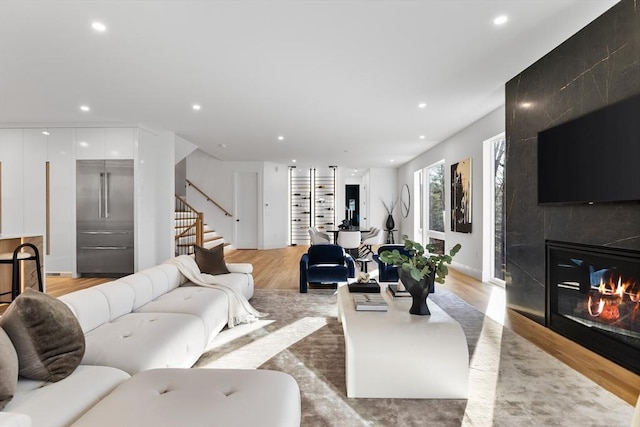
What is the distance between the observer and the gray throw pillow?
1.33 metres

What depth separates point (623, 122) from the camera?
2590mm

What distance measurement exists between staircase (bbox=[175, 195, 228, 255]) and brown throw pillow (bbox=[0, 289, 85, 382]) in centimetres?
657

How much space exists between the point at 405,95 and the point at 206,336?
12.8 feet

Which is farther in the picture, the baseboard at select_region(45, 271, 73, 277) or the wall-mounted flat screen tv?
the baseboard at select_region(45, 271, 73, 277)

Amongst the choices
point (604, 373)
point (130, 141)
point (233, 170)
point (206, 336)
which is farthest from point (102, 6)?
point (233, 170)

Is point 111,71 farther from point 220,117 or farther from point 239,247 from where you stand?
point 239,247

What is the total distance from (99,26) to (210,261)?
2635mm

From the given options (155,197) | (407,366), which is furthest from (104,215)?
(407,366)

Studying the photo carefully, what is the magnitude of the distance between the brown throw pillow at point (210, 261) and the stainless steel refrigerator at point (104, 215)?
2.73 metres

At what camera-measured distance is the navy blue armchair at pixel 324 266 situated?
16.2ft

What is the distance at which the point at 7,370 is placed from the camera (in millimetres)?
1355

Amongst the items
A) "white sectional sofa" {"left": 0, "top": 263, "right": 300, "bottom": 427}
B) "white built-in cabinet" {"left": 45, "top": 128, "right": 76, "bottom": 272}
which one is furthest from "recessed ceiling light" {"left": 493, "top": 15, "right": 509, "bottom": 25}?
"white built-in cabinet" {"left": 45, "top": 128, "right": 76, "bottom": 272}

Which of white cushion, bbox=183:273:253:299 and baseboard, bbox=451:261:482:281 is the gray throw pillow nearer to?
white cushion, bbox=183:273:253:299

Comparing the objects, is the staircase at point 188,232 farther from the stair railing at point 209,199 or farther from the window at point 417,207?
the window at point 417,207
